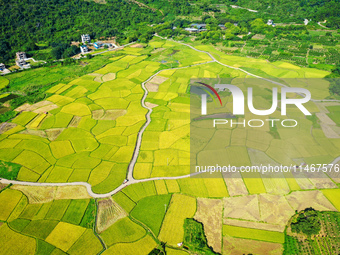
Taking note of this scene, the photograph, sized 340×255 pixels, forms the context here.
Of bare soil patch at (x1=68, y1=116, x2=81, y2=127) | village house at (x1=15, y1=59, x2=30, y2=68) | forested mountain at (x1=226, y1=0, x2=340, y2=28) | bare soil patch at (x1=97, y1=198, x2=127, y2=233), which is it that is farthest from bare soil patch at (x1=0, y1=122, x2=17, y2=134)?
forested mountain at (x1=226, y1=0, x2=340, y2=28)

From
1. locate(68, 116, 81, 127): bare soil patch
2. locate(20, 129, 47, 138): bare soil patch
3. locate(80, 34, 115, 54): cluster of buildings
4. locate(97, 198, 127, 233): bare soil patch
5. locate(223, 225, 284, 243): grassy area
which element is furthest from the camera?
locate(80, 34, 115, 54): cluster of buildings

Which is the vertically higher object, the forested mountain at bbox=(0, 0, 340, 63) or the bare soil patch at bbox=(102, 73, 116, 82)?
the forested mountain at bbox=(0, 0, 340, 63)

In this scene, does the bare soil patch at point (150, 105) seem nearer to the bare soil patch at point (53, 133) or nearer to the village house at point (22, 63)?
the bare soil patch at point (53, 133)

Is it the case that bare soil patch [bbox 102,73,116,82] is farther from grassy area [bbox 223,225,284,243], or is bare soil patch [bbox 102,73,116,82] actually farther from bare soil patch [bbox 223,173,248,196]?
grassy area [bbox 223,225,284,243]

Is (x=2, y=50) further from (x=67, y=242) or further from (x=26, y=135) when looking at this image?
(x=67, y=242)

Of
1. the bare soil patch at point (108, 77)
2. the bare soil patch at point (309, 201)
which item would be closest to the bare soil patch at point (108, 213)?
the bare soil patch at point (309, 201)

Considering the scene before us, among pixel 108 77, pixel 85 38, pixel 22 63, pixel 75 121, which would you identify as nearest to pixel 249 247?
pixel 75 121

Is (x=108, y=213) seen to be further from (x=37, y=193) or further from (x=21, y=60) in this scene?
(x=21, y=60)

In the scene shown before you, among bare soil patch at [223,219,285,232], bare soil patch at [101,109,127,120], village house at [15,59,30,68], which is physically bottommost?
→ bare soil patch at [223,219,285,232]
